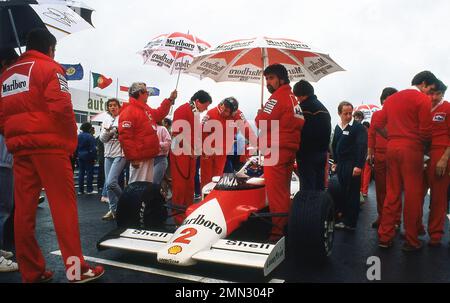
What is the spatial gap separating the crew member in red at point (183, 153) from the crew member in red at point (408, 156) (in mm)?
2486

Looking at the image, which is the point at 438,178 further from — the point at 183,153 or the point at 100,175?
the point at 100,175

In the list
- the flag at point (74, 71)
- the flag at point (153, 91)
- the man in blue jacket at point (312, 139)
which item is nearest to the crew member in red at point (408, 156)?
the man in blue jacket at point (312, 139)

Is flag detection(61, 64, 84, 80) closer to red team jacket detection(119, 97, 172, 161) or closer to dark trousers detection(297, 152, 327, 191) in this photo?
red team jacket detection(119, 97, 172, 161)

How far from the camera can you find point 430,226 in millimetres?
4609

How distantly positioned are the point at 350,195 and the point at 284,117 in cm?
189

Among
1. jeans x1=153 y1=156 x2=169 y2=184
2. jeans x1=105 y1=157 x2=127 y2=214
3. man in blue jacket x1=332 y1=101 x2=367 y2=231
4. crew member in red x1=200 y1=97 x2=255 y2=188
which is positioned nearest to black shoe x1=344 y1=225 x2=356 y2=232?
man in blue jacket x1=332 y1=101 x2=367 y2=231

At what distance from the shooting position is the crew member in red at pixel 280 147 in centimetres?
416

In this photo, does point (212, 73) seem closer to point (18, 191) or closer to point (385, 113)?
point (385, 113)

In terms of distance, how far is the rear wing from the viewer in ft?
9.91

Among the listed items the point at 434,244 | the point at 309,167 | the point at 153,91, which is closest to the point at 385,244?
the point at 434,244

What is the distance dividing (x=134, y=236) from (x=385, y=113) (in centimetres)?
320

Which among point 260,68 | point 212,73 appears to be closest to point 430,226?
point 260,68

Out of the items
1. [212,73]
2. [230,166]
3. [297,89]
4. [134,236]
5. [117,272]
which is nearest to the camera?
[117,272]

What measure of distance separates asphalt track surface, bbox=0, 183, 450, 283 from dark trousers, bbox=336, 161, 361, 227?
0.67 m
